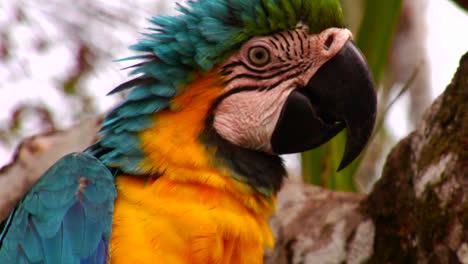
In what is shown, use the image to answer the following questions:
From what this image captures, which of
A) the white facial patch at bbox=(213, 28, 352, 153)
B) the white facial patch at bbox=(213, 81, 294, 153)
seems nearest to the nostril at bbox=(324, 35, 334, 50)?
the white facial patch at bbox=(213, 28, 352, 153)

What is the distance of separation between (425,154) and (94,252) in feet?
3.38

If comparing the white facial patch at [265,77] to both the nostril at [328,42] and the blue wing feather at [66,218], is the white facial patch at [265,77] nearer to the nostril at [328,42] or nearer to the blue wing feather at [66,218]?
the nostril at [328,42]

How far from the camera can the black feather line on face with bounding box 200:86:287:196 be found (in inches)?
70.6

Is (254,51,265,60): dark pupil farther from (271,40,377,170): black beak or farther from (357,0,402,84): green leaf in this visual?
(357,0,402,84): green leaf

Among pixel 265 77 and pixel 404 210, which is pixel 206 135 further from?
pixel 404 210

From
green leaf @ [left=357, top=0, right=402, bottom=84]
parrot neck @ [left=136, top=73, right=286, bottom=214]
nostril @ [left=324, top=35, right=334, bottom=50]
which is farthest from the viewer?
green leaf @ [left=357, top=0, right=402, bottom=84]

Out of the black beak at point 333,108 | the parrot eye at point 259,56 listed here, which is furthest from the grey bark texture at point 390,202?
the parrot eye at point 259,56

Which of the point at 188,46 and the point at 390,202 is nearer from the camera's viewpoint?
the point at 188,46

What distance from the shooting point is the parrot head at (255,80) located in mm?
1785

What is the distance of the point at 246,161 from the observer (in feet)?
6.03

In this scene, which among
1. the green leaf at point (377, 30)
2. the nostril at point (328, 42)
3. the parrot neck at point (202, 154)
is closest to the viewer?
the parrot neck at point (202, 154)

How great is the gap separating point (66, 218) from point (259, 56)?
0.75 metres

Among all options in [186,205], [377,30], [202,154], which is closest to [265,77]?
[202,154]

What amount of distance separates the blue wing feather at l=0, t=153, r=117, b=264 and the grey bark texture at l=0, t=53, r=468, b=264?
754 millimetres
